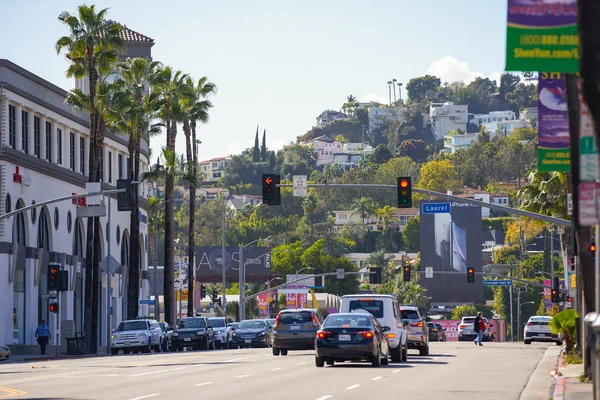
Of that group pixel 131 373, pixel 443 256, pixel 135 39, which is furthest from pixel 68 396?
pixel 443 256

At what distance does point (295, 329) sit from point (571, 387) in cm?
2115

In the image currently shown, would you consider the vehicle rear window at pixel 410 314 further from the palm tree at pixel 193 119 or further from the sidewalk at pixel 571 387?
the palm tree at pixel 193 119

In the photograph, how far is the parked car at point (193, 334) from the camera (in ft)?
197

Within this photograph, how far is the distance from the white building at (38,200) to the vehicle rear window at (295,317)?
787 inches

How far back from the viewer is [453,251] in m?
160

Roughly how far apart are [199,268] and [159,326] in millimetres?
82788

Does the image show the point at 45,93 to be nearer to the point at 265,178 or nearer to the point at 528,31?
the point at 265,178

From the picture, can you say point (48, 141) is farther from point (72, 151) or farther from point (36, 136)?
point (72, 151)

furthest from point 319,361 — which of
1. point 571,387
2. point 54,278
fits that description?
point 54,278

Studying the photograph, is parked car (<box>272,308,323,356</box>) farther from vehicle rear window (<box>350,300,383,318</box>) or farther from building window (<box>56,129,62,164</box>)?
building window (<box>56,129,62,164</box>)

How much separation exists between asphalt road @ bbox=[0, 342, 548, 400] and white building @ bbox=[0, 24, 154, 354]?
79.4ft

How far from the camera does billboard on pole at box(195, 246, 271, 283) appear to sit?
14125 centimetres

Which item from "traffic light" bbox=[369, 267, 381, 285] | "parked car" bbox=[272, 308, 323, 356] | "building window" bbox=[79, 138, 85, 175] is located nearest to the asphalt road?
"parked car" bbox=[272, 308, 323, 356]

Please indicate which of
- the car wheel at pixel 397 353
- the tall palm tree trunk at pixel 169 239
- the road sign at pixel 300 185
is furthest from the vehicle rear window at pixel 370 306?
the tall palm tree trunk at pixel 169 239
